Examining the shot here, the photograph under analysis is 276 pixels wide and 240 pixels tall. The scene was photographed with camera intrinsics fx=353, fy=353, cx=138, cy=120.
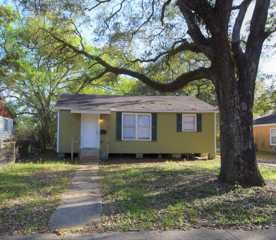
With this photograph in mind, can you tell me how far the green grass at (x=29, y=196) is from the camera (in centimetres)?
616

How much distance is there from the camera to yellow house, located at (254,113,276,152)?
27.1 meters

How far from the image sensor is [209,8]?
9.84m

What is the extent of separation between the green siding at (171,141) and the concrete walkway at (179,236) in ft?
41.7

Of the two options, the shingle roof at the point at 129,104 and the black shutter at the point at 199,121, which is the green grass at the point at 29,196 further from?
the black shutter at the point at 199,121

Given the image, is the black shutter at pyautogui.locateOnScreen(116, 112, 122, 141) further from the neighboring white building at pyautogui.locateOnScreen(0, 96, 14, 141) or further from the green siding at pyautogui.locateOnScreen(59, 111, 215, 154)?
the neighboring white building at pyautogui.locateOnScreen(0, 96, 14, 141)

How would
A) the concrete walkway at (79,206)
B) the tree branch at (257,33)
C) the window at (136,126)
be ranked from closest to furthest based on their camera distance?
1. the concrete walkway at (79,206)
2. the tree branch at (257,33)
3. the window at (136,126)

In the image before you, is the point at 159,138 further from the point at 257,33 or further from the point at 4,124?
the point at 257,33

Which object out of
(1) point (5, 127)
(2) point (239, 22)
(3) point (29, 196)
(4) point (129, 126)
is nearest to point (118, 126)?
(4) point (129, 126)

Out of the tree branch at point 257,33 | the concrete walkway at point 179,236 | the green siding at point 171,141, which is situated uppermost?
the tree branch at point 257,33

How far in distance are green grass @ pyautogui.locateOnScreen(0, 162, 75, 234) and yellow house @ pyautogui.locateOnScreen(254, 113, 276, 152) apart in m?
18.8

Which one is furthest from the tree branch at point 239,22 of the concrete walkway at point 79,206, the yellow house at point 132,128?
the yellow house at point 132,128

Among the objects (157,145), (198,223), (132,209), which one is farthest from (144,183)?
(157,145)

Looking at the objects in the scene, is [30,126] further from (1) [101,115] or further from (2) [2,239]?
(2) [2,239]

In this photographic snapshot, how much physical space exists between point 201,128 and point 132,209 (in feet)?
41.5
